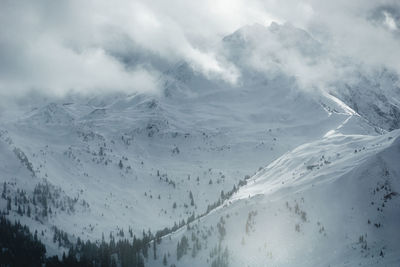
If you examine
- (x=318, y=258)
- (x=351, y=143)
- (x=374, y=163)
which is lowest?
(x=318, y=258)

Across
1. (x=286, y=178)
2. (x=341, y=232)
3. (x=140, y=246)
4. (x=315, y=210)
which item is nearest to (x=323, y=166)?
(x=286, y=178)

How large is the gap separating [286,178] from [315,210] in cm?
3608

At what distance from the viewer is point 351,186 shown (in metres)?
137

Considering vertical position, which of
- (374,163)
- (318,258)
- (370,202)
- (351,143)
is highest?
(351,143)

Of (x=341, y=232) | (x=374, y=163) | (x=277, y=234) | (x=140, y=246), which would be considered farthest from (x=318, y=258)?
(x=140, y=246)

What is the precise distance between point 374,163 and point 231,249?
4676cm

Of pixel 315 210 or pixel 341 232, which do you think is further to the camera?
pixel 315 210

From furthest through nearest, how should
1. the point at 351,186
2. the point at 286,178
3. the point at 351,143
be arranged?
the point at 351,143
the point at 286,178
the point at 351,186

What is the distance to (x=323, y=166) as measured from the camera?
522ft

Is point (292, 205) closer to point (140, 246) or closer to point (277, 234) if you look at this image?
point (277, 234)

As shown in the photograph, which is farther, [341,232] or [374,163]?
[374,163]

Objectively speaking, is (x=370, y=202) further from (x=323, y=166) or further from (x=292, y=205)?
(x=323, y=166)

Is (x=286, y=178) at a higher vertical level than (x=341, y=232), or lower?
higher

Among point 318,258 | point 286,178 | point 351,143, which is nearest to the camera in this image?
point 318,258
